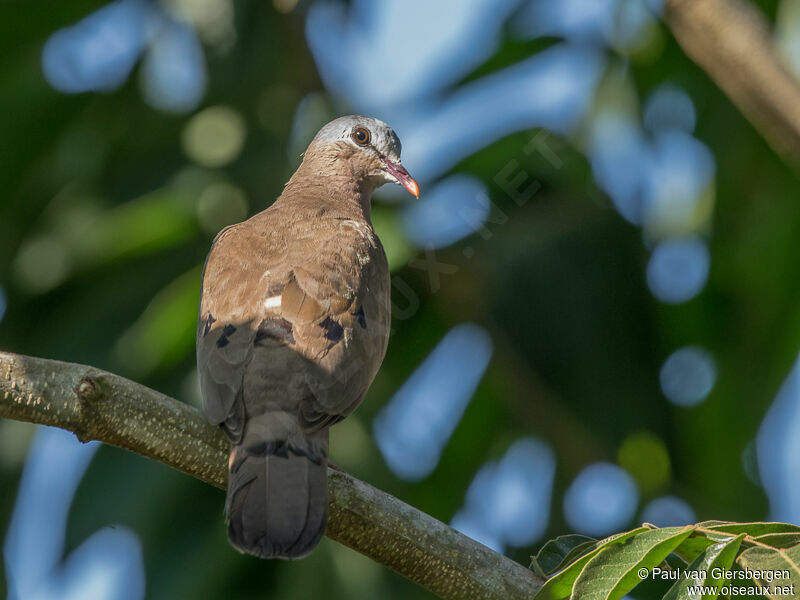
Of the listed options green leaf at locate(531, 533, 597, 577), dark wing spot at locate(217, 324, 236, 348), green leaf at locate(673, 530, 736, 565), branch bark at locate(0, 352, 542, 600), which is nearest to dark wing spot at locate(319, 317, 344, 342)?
dark wing spot at locate(217, 324, 236, 348)

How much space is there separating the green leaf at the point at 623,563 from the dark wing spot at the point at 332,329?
5.08ft

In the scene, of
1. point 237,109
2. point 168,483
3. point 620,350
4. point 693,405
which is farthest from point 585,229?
point 168,483

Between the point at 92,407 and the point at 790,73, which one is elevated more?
the point at 790,73

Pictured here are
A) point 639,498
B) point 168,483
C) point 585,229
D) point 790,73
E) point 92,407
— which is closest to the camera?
point 790,73

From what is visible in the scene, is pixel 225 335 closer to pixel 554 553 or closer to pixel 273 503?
pixel 273 503

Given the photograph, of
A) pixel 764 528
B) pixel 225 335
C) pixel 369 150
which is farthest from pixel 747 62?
pixel 369 150

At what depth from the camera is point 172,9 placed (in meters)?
6.10

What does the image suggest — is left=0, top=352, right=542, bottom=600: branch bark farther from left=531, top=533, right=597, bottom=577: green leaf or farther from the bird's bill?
the bird's bill

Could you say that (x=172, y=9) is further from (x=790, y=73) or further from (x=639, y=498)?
(x=790, y=73)

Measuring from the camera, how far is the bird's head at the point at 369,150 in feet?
16.2

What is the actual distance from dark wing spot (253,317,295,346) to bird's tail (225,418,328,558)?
0.46 meters

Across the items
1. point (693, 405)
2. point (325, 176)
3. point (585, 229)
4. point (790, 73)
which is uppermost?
point (790, 73)

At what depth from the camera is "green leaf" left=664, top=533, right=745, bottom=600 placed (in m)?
2.00

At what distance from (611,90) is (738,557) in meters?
4.00
